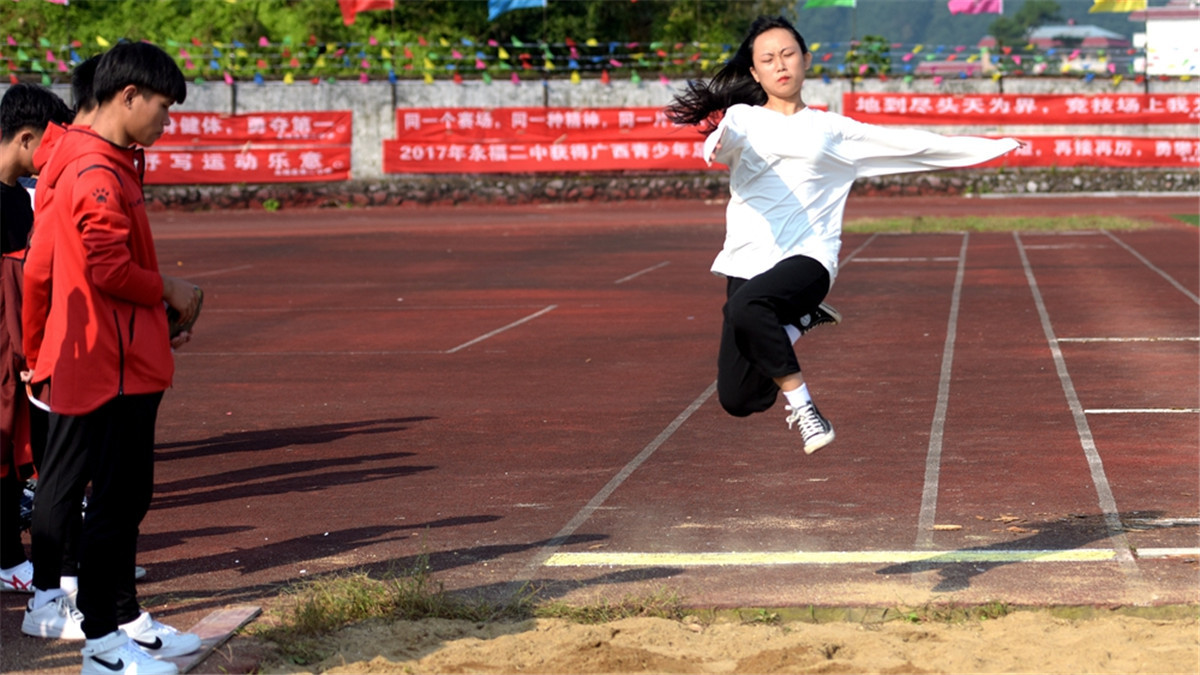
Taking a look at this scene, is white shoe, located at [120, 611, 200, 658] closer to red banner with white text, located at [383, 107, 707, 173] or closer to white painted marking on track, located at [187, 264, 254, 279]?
white painted marking on track, located at [187, 264, 254, 279]

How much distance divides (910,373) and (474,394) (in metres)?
3.23

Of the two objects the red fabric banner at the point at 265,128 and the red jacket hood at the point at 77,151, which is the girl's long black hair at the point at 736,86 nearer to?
the red jacket hood at the point at 77,151

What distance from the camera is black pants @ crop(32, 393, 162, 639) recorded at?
14.5ft

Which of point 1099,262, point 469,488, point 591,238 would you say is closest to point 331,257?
point 591,238

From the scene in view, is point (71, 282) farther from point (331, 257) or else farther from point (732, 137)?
point (331, 257)

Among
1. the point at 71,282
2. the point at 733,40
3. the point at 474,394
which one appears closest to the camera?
the point at 71,282

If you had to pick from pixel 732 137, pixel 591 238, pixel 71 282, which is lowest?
pixel 591 238

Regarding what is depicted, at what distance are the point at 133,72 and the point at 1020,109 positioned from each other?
3536 cm

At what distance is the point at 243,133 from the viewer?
36.9 meters

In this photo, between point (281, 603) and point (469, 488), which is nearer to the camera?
point (281, 603)

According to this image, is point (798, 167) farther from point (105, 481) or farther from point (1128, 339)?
point (1128, 339)

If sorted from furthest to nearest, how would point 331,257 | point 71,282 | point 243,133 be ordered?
point 243,133, point 331,257, point 71,282

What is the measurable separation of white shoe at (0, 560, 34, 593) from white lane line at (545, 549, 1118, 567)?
6.40 feet

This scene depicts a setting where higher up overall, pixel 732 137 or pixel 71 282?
pixel 732 137
